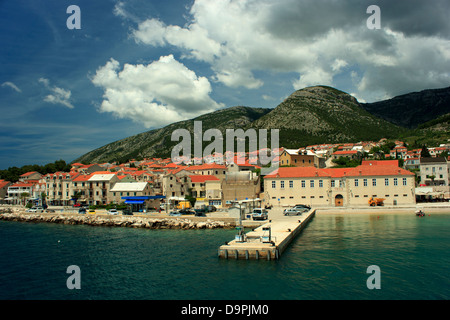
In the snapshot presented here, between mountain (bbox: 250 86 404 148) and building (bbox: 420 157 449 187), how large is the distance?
68.7 meters

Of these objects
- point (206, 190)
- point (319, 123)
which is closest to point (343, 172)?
point (206, 190)

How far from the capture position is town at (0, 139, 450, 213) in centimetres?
5088

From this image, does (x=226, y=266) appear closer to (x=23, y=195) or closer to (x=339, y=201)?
(x=339, y=201)

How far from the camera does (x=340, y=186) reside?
172 ft

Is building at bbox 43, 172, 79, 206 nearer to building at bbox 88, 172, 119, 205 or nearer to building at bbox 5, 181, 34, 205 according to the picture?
building at bbox 88, 172, 119, 205

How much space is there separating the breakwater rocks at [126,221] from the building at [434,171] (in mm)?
67500

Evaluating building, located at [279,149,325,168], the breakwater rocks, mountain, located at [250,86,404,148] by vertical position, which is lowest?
the breakwater rocks

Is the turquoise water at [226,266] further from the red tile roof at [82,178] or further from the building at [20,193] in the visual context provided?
the building at [20,193]

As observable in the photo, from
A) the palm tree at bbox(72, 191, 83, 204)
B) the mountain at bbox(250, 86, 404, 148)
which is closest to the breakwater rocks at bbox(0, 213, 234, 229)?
the palm tree at bbox(72, 191, 83, 204)

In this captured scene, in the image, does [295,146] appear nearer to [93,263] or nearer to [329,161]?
[329,161]

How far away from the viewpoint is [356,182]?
5141 cm

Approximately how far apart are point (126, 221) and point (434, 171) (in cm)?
8106

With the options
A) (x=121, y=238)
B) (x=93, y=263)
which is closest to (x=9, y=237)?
(x=121, y=238)

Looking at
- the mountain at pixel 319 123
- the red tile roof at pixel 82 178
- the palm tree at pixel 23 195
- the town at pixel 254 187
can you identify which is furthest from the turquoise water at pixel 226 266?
the mountain at pixel 319 123
